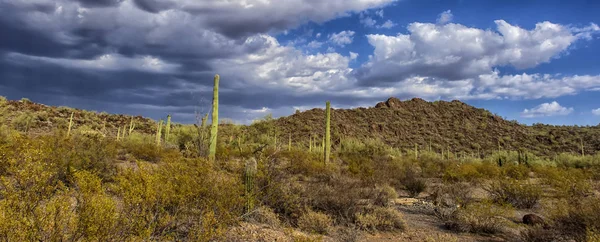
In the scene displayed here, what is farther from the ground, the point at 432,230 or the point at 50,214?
the point at 50,214

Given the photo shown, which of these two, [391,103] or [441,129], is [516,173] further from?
[391,103]

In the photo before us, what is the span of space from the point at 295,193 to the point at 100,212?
229 inches

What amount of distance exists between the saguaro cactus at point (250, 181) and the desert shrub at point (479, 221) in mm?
4631

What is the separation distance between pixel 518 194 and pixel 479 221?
4.41 m

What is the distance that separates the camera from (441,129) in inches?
2203

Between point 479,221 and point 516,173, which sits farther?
point 516,173

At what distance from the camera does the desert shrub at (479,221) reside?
854cm

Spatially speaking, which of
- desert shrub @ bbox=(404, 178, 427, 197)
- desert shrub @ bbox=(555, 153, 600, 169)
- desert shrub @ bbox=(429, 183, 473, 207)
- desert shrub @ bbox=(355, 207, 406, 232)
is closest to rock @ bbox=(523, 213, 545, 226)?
desert shrub @ bbox=(429, 183, 473, 207)

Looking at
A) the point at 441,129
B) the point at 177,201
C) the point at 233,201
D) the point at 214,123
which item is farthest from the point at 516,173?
the point at 441,129

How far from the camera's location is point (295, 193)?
9.02 metres

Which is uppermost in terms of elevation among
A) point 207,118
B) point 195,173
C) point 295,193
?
point 207,118

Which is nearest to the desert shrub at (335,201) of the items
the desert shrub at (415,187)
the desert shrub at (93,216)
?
the desert shrub at (415,187)

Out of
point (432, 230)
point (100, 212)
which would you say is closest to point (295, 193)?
point (432, 230)

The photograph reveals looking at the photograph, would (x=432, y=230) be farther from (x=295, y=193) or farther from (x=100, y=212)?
(x=100, y=212)
